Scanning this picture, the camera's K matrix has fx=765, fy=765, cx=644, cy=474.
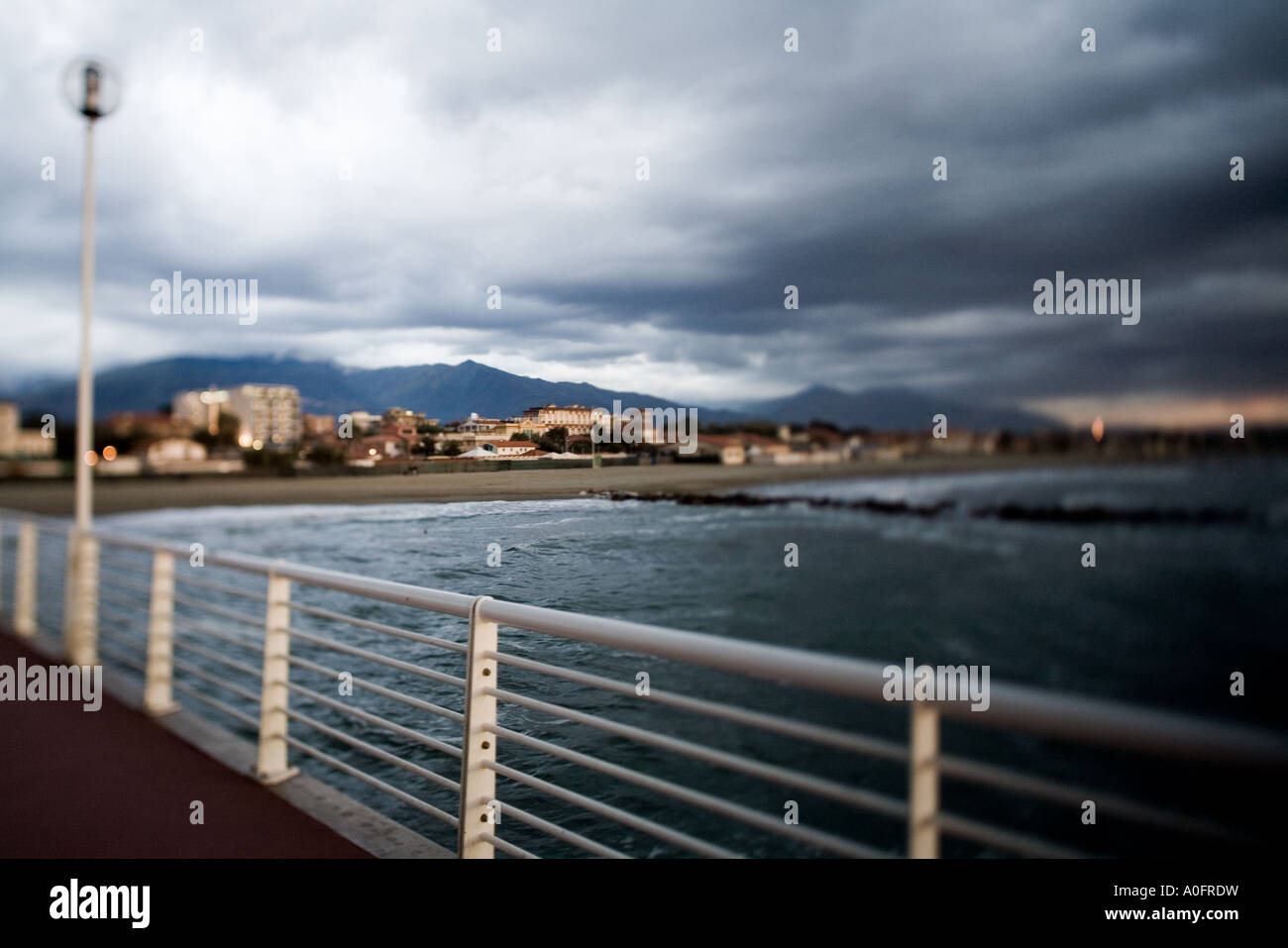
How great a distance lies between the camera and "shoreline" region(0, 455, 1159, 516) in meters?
1.67

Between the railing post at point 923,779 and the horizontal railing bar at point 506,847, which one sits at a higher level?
the railing post at point 923,779

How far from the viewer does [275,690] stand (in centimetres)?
317

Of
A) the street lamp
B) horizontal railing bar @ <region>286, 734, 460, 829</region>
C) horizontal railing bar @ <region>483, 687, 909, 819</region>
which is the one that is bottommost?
horizontal railing bar @ <region>286, 734, 460, 829</region>

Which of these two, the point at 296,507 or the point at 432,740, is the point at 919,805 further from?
the point at 296,507

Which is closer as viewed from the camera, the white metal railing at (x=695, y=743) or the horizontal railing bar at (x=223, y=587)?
the white metal railing at (x=695, y=743)

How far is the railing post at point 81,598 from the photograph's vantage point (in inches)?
204

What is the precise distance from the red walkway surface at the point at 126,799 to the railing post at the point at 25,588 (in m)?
2.95

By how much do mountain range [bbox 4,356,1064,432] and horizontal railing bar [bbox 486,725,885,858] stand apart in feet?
2.97

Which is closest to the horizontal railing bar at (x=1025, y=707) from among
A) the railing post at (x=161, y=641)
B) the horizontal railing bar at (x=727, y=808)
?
the horizontal railing bar at (x=727, y=808)

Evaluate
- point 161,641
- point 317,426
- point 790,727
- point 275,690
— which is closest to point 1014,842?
point 790,727

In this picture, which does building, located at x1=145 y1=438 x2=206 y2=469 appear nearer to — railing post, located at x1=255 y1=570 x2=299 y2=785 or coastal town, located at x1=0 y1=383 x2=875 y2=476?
coastal town, located at x1=0 y1=383 x2=875 y2=476

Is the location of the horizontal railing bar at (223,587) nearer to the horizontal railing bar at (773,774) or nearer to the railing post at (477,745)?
the railing post at (477,745)

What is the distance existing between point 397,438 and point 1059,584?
222cm

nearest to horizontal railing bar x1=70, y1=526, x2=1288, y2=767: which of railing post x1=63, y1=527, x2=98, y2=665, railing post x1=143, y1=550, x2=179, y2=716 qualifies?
railing post x1=143, y1=550, x2=179, y2=716
